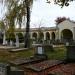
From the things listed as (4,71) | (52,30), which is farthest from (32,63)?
(52,30)

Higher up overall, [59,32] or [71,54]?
[59,32]

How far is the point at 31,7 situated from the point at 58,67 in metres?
13.4

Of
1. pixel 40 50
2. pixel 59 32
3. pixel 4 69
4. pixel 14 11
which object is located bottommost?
pixel 4 69

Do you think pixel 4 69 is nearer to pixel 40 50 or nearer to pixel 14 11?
pixel 40 50

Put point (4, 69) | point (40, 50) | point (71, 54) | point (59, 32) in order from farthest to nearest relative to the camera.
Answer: point (59, 32), point (40, 50), point (71, 54), point (4, 69)

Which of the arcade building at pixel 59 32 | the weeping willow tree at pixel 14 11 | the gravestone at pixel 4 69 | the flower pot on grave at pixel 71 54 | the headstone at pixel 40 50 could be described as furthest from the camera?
the arcade building at pixel 59 32

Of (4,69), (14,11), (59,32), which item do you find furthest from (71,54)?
(59,32)

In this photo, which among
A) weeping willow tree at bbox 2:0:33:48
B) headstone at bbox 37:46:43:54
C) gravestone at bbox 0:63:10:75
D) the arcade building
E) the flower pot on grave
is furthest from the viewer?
the arcade building

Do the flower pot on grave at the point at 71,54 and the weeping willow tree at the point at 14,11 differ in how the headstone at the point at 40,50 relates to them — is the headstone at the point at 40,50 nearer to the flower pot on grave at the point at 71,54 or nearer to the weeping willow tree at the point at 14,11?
the flower pot on grave at the point at 71,54

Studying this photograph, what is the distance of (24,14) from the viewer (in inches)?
1103

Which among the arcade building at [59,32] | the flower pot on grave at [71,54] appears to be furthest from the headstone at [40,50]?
the arcade building at [59,32]

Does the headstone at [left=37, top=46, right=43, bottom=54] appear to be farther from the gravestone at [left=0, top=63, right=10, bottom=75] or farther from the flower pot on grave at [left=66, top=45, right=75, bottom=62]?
the gravestone at [left=0, top=63, right=10, bottom=75]

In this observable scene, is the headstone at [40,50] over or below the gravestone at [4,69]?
over

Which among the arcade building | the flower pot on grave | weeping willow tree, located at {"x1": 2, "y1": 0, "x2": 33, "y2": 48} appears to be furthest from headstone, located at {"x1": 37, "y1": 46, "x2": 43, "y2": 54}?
the arcade building
